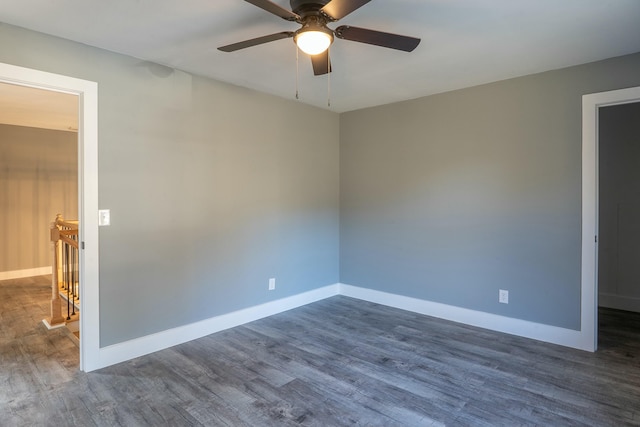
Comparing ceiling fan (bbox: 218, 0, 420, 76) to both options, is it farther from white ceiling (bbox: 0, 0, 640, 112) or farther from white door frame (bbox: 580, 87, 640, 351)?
white door frame (bbox: 580, 87, 640, 351)

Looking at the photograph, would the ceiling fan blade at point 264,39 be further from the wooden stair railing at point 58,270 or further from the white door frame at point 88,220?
the wooden stair railing at point 58,270

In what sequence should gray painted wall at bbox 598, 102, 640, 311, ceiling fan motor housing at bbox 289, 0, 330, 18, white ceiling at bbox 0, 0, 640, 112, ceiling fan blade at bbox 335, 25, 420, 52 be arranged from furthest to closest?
gray painted wall at bbox 598, 102, 640, 311, white ceiling at bbox 0, 0, 640, 112, ceiling fan blade at bbox 335, 25, 420, 52, ceiling fan motor housing at bbox 289, 0, 330, 18

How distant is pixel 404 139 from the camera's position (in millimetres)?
4090

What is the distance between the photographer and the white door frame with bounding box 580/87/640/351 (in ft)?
9.59

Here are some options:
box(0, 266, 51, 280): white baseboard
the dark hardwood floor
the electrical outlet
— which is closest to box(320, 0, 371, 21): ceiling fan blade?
the dark hardwood floor

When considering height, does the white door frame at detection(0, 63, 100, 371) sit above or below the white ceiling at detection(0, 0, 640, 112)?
below

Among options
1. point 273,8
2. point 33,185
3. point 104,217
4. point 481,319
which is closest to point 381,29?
point 273,8

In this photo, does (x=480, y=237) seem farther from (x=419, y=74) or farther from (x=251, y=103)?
(x=251, y=103)

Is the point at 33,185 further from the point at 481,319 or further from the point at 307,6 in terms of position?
the point at 481,319

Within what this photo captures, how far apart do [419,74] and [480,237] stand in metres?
1.69

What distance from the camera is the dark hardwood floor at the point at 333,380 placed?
6.96 feet

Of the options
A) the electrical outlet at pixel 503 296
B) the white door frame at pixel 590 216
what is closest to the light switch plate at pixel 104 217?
the electrical outlet at pixel 503 296

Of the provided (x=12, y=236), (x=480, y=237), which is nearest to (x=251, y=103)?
(x=480, y=237)

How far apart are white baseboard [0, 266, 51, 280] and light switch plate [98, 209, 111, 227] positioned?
4.47 m
